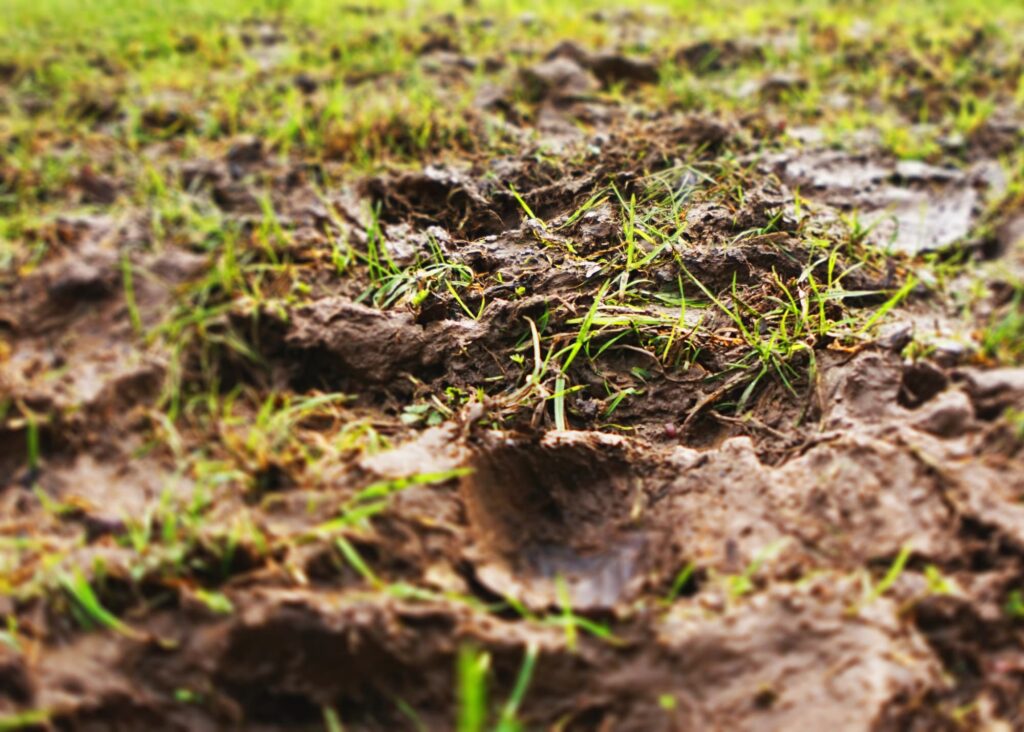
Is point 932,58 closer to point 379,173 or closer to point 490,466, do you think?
point 379,173

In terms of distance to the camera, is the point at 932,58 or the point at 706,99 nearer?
the point at 706,99

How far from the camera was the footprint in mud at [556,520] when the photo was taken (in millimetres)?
1197

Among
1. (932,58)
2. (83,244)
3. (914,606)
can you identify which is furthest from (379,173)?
(932,58)

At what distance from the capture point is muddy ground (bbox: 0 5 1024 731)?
1.09m

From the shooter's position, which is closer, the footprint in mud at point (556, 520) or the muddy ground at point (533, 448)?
the muddy ground at point (533, 448)

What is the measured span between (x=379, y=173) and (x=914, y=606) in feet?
6.28

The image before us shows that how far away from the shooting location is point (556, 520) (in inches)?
52.9

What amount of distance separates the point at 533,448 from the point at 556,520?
0.16 m

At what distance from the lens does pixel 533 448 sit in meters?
1.42

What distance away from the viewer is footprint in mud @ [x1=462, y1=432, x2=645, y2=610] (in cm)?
120

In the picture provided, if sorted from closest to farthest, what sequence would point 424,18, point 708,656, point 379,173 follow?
1. point 708,656
2. point 379,173
3. point 424,18

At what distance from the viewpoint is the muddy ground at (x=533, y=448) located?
1.09m

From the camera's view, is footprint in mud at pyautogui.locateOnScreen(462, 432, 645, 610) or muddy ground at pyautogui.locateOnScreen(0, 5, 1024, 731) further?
footprint in mud at pyautogui.locateOnScreen(462, 432, 645, 610)

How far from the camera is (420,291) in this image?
1731 millimetres
